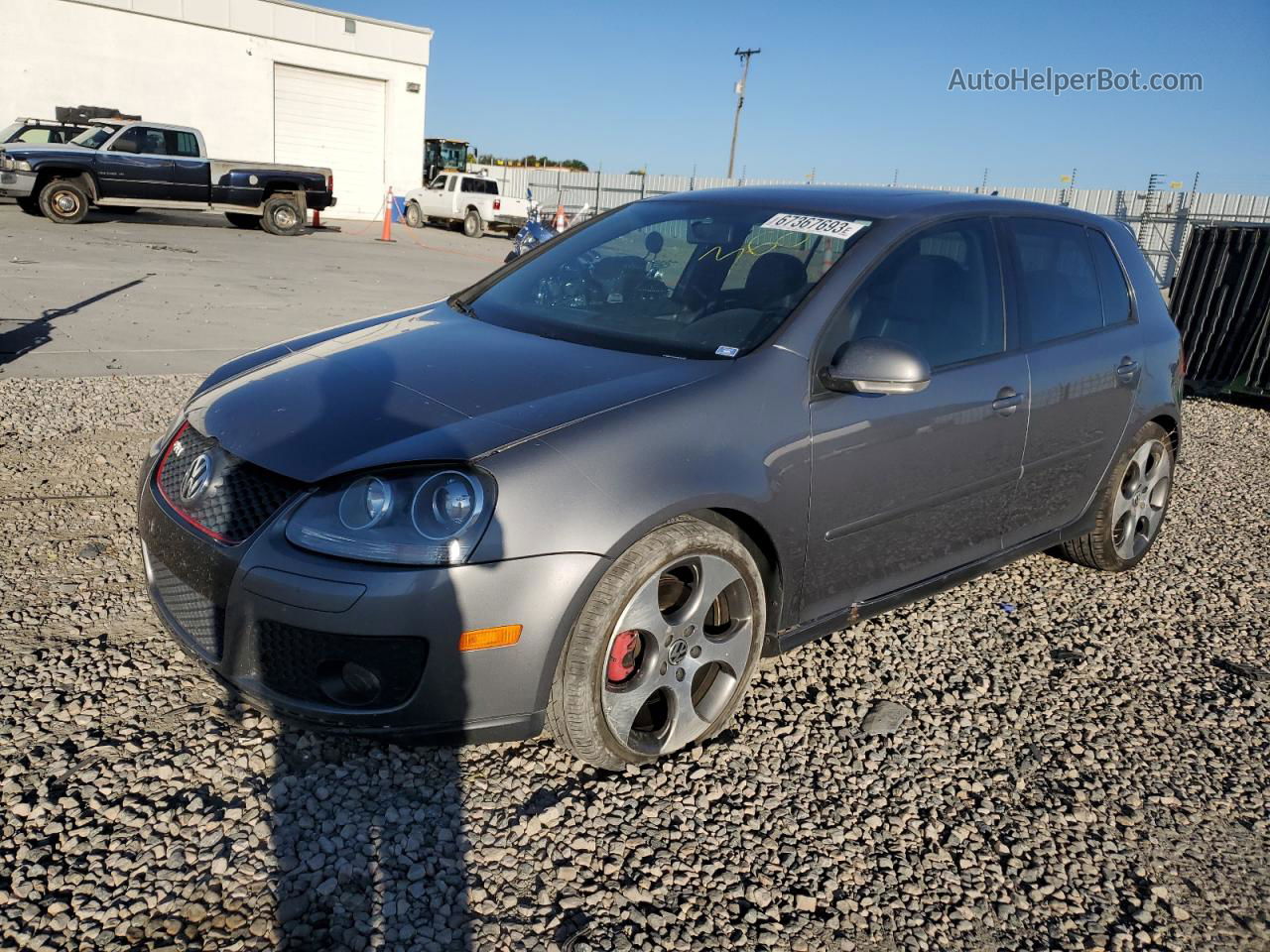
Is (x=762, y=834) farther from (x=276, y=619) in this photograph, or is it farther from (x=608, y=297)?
(x=608, y=297)

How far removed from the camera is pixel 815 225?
3465 millimetres

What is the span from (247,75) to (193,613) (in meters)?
28.2

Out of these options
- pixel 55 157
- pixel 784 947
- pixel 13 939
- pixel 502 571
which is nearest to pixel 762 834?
pixel 784 947

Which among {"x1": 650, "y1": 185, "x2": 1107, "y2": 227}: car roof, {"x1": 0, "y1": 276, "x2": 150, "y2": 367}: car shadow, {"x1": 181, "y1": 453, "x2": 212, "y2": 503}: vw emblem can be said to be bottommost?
{"x1": 0, "y1": 276, "x2": 150, "y2": 367}: car shadow

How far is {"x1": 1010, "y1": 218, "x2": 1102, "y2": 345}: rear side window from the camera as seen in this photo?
384 centimetres

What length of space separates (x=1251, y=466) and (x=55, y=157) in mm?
19293

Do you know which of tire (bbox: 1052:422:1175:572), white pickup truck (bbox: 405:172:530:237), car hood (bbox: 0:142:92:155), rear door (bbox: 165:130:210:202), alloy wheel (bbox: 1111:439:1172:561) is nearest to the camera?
tire (bbox: 1052:422:1175:572)

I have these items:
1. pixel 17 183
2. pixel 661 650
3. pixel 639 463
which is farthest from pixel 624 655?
pixel 17 183

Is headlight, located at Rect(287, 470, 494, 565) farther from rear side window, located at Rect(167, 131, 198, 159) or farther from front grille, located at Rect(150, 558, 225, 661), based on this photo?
rear side window, located at Rect(167, 131, 198, 159)

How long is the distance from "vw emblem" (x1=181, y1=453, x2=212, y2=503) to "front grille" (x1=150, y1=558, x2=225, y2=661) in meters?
0.23

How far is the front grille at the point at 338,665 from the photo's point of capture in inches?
93.7

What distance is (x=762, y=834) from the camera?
2605 mm

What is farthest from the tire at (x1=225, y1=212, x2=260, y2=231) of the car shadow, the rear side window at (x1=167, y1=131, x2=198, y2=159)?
the car shadow

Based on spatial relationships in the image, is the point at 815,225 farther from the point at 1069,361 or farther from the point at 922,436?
the point at 1069,361
